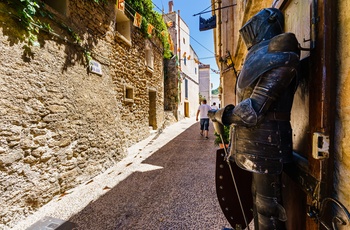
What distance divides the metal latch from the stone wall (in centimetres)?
300

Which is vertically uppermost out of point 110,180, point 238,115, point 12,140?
point 238,115

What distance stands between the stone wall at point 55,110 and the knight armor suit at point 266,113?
8.47 ft

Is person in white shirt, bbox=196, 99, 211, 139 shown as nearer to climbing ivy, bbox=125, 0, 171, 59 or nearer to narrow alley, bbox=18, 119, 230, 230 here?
narrow alley, bbox=18, 119, 230, 230

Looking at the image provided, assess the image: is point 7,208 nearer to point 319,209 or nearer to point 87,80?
point 87,80

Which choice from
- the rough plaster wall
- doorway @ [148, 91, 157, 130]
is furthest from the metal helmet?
doorway @ [148, 91, 157, 130]

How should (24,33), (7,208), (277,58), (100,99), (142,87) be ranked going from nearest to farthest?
1. (277,58)
2. (7,208)
3. (24,33)
4. (100,99)
5. (142,87)

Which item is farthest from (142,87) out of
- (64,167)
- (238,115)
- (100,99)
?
(238,115)

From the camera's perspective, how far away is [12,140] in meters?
2.13

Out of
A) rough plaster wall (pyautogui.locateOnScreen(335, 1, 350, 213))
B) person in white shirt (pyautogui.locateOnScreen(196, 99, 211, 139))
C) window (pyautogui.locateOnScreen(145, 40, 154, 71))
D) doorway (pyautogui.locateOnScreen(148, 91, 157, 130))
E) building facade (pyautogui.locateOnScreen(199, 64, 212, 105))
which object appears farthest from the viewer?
building facade (pyautogui.locateOnScreen(199, 64, 212, 105))

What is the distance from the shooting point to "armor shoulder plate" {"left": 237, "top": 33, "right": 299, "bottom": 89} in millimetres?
928

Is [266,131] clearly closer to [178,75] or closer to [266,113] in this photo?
[266,113]

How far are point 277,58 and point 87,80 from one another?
347 centimetres

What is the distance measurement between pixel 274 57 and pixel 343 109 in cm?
41

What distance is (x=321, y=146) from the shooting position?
0.78 metres
